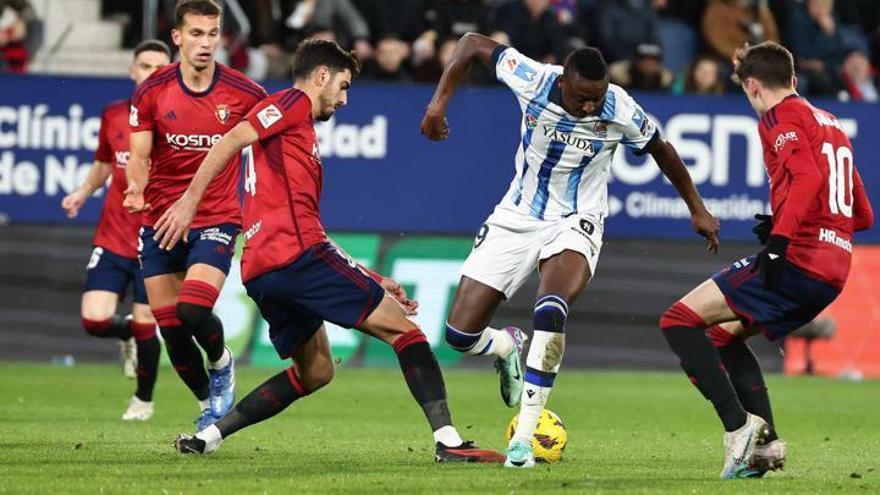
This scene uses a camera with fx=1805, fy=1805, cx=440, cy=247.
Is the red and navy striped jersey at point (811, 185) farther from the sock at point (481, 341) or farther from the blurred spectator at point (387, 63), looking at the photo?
the blurred spectator at point (387, 63)

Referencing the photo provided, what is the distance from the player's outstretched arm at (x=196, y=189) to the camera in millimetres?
9039

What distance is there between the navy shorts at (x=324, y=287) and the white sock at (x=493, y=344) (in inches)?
48.2

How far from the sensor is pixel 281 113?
9227 mm

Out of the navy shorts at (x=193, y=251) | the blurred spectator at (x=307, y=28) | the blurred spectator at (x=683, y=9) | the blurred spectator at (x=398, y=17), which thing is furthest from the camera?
the blurred spectator at (x=683, y=9)

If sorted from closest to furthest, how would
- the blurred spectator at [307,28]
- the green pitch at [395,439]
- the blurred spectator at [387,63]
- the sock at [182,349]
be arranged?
the green pitch at [395,439]
the sock at [182,349]
the blurred spectator at [387,63]
the blurred spectator at [307,28]

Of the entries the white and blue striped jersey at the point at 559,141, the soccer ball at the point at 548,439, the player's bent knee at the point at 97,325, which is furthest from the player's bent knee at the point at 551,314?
the player's bent knee at the point at 97,325

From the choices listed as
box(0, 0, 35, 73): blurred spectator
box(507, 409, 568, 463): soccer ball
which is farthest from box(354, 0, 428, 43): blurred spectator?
box(507, 409, 568, 463): soccer ball

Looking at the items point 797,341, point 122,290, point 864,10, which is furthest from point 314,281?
point 864,10

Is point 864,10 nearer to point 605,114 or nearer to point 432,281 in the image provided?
point 432,281

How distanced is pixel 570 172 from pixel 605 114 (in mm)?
486

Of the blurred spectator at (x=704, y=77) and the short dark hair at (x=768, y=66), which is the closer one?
the short dark hair at (x=768, y=66)

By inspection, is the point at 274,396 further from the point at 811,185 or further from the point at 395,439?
the point at 811,185

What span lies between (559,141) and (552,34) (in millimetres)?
9898

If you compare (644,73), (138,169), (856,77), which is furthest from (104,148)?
(856,77)
